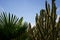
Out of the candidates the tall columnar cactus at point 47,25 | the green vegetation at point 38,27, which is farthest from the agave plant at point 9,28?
the tall columnar cactus at point 47,25

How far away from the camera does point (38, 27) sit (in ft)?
36.3

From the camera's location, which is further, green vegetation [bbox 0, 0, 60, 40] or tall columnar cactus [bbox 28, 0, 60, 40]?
tall columnar cactus [bbox 28, 0, 60, 40]

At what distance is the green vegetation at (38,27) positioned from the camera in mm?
7536

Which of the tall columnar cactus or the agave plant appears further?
the tall columnar cactus

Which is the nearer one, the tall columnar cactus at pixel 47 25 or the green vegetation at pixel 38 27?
the green vegetation at pixel 38 27

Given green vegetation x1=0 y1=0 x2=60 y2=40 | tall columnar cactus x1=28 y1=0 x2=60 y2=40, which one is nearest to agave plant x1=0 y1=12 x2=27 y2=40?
green vegetation x1=0 y1=0 x2=60 y2=40

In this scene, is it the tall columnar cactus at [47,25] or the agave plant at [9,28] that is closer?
the agave plant at [9,28]

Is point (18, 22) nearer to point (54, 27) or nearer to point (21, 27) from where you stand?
point (21, 27)

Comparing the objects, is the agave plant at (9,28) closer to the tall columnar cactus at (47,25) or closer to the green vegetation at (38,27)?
the green vegetation at (38,27)

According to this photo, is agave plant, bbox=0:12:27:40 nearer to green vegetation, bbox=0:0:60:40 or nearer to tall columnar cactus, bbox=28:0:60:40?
green vegetation, bbox=0:0:60:40

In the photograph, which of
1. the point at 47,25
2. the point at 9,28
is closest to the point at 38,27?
the point at 47,25

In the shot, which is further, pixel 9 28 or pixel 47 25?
pixel 47 25

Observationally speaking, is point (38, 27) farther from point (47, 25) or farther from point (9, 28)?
→ point (9, 28)

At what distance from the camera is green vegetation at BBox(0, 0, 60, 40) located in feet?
24.7
